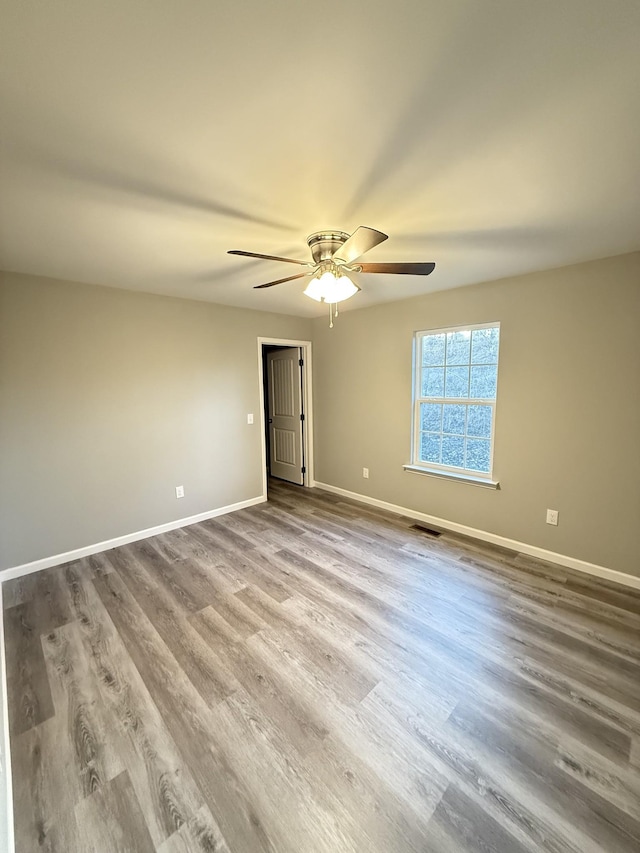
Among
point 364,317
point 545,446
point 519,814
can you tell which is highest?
point 364,317

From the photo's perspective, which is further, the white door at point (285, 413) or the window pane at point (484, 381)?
the white door at point (285, 413)

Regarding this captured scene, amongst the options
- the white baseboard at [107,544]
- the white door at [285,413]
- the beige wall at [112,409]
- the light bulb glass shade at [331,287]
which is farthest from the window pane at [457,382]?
the white baseboard at [107,544]

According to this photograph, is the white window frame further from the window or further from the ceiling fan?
the ceiling fan

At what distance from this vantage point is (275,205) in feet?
5.52

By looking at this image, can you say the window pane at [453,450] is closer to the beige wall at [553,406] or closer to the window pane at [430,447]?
the window pane at [430,447]

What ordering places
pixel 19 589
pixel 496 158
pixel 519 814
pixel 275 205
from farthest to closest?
pixel 19 589, pixel 275 205, pixel 496 158, pixel 519 814

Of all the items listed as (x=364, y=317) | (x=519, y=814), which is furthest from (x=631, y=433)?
(x=364, y=317)

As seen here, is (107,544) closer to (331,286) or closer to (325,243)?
(331,286)

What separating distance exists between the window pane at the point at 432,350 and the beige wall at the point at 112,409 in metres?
1.96

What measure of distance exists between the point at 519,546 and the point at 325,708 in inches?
89.9

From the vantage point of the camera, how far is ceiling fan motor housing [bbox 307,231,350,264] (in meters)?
1.95

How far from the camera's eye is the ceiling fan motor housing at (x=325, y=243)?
1.95 m

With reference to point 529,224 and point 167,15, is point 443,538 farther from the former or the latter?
point 167,15

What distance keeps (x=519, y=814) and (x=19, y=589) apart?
10.9 feet
